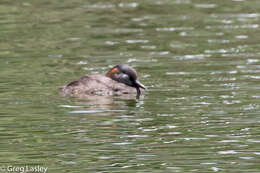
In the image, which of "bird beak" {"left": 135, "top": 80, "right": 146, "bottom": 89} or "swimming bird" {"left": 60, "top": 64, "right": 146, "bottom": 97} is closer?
"swimming bird" {"left": 60, "top": 64, "right": 146, "bottom": 97}

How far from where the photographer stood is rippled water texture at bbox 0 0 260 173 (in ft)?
35.4

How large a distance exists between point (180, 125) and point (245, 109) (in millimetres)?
1574

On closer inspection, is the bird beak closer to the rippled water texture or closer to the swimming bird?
the swimming bird

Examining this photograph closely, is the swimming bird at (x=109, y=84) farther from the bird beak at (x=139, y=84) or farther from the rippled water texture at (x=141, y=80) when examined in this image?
the rippled water texture at (x=141, y=80)

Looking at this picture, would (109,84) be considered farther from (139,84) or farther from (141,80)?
(141,80)

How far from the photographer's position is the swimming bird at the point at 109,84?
52.2 feet

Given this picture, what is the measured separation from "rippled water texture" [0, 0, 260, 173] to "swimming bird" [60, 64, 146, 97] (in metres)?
0.26

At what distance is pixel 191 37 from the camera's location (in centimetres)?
2191

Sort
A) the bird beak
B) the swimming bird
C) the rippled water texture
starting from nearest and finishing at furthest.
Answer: the rippled water texture, the swimming bird, the bird beak

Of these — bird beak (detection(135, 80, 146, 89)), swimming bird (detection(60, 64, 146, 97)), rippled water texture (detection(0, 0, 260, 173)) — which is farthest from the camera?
bird beak (detection(135, 80, 146, 89))

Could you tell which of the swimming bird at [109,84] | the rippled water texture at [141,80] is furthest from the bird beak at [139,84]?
the rippled water texture at [141,80]

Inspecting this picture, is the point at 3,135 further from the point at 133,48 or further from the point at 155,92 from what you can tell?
the point at 133,48

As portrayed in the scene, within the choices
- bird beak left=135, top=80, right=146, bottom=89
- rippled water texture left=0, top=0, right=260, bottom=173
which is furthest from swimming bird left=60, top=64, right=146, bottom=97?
rippled water texture left=0, top=0, right=260, bottom=173

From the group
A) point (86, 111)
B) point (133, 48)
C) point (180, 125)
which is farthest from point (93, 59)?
point (180, 125)
